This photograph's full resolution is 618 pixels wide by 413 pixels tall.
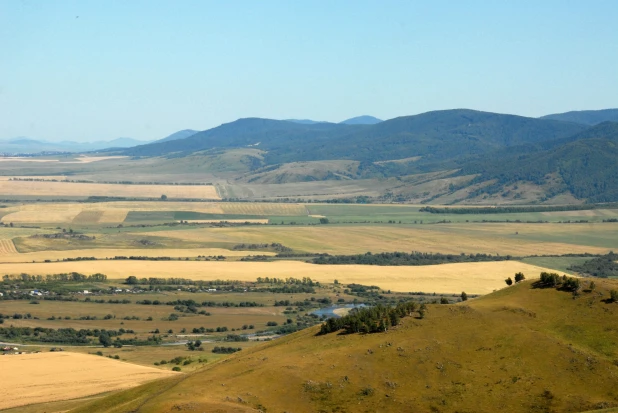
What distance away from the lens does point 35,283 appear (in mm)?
134000

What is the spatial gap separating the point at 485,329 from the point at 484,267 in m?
83.8

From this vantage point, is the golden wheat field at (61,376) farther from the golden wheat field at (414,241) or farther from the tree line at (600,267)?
the golden wheat field at (414,241)

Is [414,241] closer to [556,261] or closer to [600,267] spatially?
[556,261]

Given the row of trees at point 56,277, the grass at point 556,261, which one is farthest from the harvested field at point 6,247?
the grass at point 556,261

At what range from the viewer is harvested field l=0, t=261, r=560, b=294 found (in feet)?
444

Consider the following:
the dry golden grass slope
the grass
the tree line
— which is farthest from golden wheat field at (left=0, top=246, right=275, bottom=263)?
the dry golden grass slope

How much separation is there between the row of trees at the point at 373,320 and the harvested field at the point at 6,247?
10785cm

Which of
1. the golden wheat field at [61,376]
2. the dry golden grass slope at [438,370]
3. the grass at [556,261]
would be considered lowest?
the grass at [556,261]

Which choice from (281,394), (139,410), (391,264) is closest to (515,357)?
(281,394)

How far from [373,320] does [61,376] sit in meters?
27.4

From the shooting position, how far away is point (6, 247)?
171 metres

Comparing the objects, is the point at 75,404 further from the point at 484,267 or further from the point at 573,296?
the point at 484,267

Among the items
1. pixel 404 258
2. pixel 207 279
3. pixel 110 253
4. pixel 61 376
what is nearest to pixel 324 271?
pixel 207 279

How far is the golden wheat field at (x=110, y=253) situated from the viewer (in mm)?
160175
